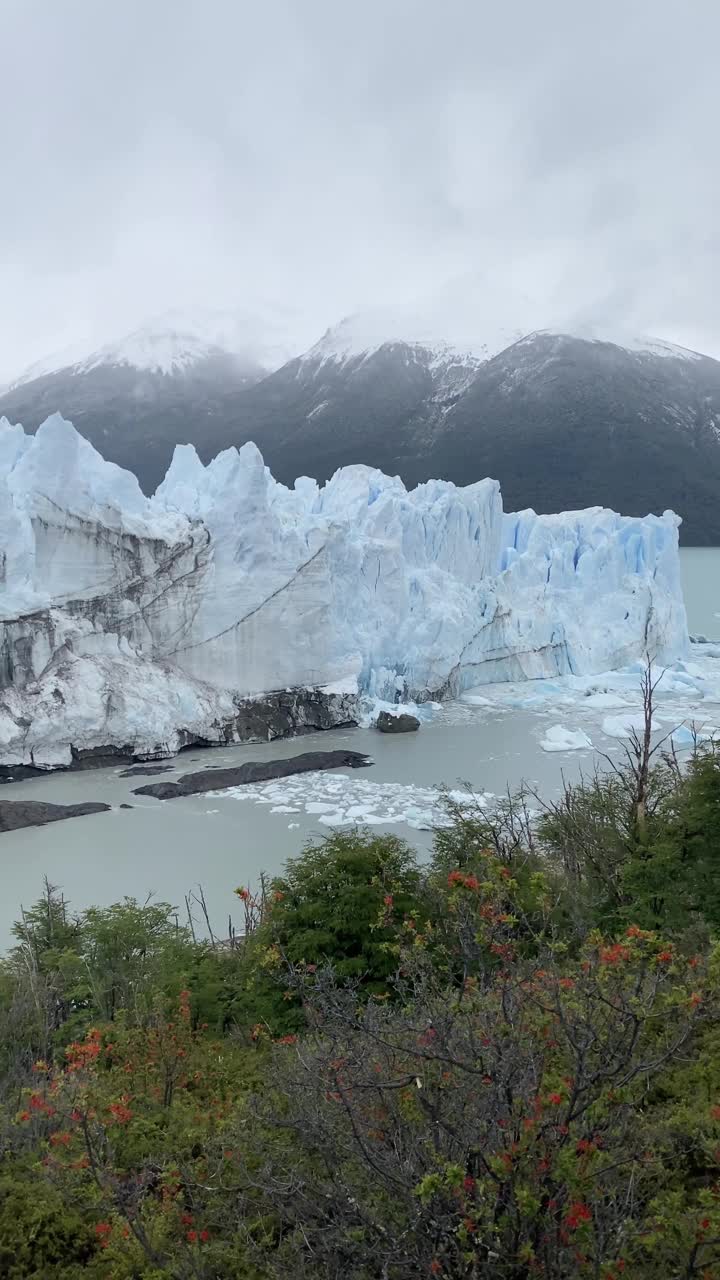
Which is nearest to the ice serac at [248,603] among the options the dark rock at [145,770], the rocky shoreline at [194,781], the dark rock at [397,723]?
the dark rock at [145,770]

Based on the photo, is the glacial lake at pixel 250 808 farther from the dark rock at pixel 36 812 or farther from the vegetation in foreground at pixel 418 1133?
the vegetation in foreground at pixel 418 1133

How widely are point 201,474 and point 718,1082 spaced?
2058cm

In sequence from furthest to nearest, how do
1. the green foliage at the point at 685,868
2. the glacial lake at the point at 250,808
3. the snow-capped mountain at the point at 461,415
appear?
1. the snow-capped mountain at the point at 461,415
2. the glacial lake at the point at 250,808
3. the green foliage at the point at 685,868

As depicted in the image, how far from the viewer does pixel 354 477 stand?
2630cm

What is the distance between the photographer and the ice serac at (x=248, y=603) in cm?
1694

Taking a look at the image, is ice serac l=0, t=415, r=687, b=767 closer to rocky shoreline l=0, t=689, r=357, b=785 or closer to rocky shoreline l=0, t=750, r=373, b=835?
rocky shoreline l=0, t=689, r=357, b=785

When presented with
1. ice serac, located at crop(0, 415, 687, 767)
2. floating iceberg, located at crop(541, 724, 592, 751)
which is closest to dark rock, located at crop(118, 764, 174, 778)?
ice serac, located at crop(0, 415, 687, 767)

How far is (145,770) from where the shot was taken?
16672mm

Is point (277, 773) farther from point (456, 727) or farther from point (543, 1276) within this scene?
point (543, 1276)

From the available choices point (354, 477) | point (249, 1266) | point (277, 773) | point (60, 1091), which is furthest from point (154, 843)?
point (354, 477)

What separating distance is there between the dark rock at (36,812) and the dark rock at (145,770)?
2.00 m

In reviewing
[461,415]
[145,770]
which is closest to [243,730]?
[145,770]

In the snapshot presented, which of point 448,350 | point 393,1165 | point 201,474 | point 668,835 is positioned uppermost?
point 448,350

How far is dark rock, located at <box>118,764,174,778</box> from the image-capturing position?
645 inches
